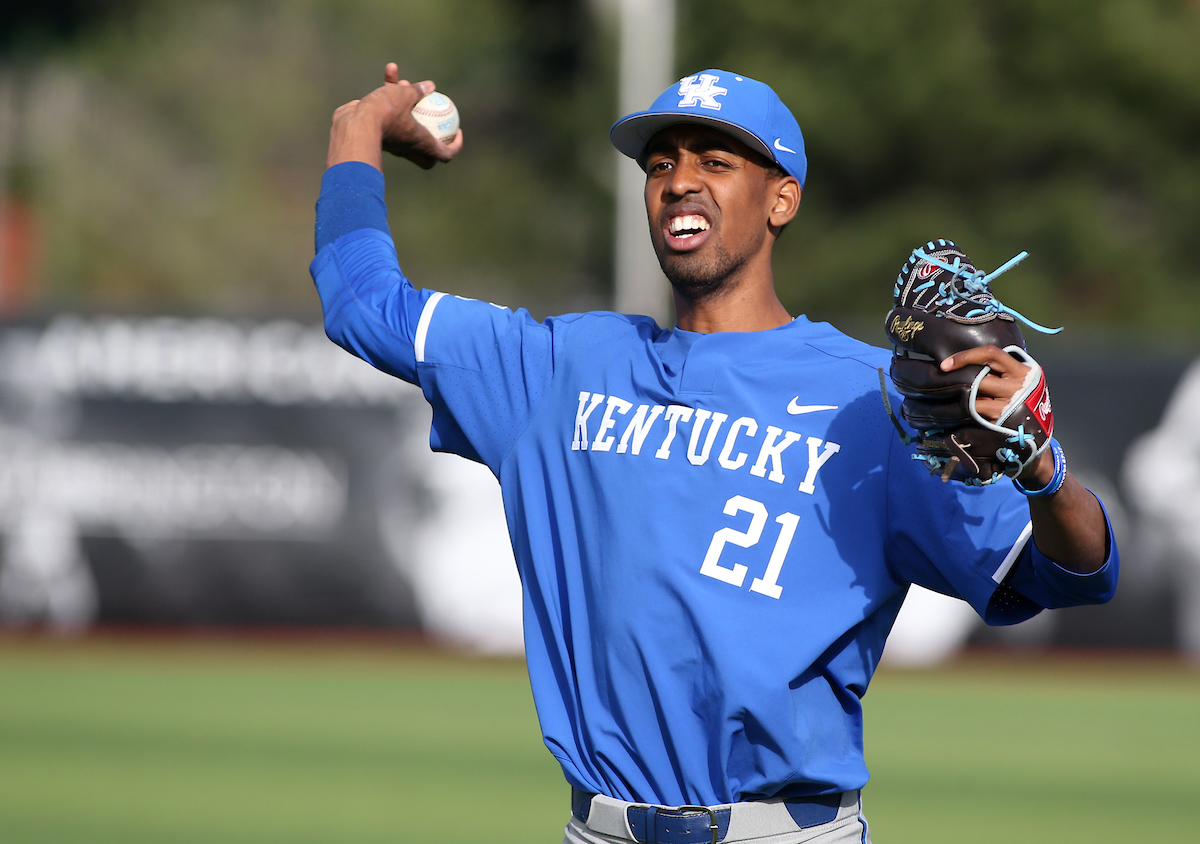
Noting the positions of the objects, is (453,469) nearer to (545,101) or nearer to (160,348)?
(160,348)

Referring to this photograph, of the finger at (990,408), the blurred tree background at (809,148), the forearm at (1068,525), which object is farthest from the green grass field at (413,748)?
Result: the blurred tree background at (809,148)

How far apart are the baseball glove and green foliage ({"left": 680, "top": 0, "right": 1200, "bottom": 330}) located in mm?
22619

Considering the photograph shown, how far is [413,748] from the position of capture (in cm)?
863

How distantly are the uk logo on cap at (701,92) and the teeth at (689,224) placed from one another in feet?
0.75

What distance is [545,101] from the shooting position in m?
31.5

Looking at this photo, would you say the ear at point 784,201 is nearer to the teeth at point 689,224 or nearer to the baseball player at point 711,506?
the baseball player at point 711,506

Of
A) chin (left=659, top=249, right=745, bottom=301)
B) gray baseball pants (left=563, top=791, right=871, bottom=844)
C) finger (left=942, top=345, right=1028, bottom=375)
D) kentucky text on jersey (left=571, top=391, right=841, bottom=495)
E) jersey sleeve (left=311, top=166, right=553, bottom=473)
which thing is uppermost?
chin (left=659, top=249, right=745, bottom=301)

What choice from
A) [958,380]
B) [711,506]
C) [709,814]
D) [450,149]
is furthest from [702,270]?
[709,814]

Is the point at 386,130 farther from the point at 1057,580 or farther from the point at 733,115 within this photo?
the point at 1057,580

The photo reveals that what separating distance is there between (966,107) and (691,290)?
23.9 m

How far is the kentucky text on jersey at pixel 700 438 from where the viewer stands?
2738mm

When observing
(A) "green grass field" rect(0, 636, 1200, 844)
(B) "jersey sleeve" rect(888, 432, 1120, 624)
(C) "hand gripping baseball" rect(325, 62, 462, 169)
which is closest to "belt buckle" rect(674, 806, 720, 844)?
Result: (B) "jersey sleeve" rect(888, 432, 1120, 624)

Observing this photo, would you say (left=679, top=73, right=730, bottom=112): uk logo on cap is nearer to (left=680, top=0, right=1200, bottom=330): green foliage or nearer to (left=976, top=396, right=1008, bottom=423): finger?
(left=976, top=396, right=1008, bottom=423): finger

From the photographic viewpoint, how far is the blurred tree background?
81.7 feet
